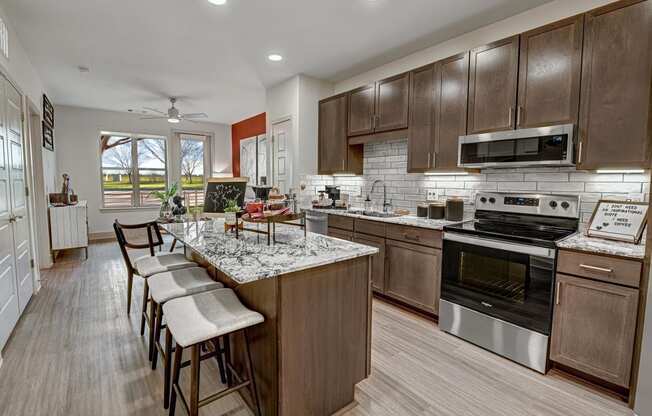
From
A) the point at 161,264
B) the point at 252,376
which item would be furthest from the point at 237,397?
the point at 161,264

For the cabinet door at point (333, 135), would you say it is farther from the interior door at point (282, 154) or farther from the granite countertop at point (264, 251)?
the granite countertop at point (264, 251)

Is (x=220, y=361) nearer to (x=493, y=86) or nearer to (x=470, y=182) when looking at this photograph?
(x=470, y=182)

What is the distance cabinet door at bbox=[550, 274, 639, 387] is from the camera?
1.80 meters

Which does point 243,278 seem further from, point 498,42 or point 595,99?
point 498,42

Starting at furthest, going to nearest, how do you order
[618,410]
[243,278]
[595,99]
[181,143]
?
[181,143]
[595,99]
[618,410]
[243,278]

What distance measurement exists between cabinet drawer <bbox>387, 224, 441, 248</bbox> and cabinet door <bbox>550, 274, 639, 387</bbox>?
3.03 ft

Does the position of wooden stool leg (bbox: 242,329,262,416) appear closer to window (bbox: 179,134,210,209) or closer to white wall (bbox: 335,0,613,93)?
white wall (bbox: 335,0,613,93)

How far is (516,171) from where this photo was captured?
278cm

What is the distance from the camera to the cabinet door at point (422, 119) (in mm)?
3090

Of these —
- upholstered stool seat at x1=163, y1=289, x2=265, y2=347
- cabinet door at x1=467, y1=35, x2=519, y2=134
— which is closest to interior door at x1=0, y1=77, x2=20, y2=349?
upholstered stool seat at x1=163, y1=289, x2=265, y2=347

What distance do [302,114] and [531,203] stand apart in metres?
2.96

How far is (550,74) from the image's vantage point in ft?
7.58

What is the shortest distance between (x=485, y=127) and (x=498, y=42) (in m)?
0.68

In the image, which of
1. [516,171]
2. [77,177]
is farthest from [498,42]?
[77,177]
